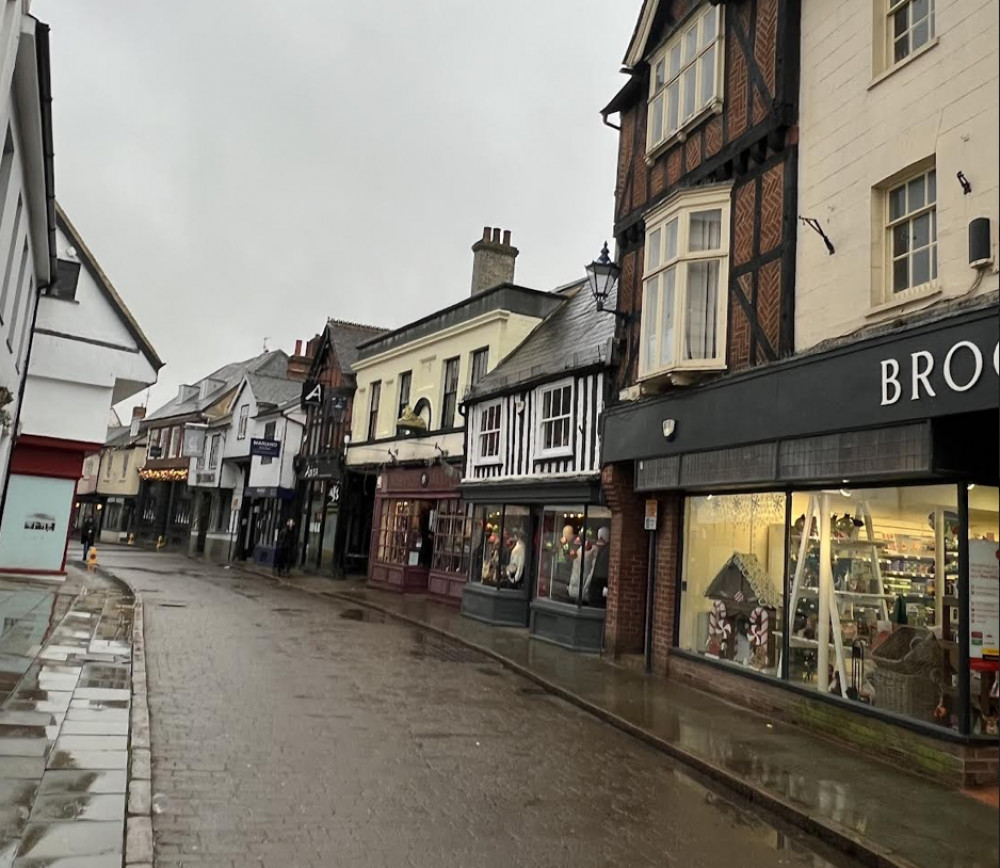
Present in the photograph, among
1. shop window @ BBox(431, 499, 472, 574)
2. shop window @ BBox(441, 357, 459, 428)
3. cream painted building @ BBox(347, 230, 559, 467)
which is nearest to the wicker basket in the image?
shop window @ BBox(431, 499, 472, 574)

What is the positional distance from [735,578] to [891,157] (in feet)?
17.6

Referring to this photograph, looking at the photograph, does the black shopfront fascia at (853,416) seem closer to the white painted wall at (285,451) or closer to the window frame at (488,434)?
the window frame at (488,434)

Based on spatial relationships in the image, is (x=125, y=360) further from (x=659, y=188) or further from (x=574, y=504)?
(x=659, y=188)

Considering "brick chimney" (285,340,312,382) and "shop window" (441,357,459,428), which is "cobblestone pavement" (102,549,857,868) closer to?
"shop window" (441,357,459,428)

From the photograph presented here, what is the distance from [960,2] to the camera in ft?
24.3

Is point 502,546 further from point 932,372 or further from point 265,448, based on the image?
point 265,448

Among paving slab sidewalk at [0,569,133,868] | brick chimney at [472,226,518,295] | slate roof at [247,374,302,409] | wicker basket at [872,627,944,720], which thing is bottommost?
paving slab sidewalk at [0,569,133,868]

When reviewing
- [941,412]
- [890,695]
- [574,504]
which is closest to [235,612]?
[574,504]

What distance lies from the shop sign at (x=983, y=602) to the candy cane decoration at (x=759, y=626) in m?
2.93

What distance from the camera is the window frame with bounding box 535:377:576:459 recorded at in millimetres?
14695

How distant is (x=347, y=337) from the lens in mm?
30531

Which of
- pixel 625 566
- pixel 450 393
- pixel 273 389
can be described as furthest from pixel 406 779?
pixel 273 389

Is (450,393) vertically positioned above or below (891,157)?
below

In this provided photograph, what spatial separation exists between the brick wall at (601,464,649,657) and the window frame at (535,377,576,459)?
1.90 m
